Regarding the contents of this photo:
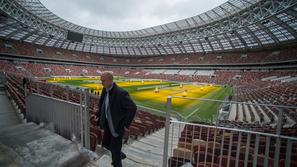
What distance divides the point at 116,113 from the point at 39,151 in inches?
89.2

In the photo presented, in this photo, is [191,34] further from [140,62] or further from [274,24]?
[140,62]

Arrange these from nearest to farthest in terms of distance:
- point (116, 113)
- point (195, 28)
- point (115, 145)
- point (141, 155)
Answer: point (116, 113) < point (115, 145) < point (141, 155) < point (195, 28)

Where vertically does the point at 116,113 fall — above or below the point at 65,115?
above

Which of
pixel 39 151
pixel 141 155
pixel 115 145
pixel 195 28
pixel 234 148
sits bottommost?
pixel 141 155

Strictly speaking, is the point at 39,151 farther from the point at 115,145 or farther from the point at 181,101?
the point at 181,101

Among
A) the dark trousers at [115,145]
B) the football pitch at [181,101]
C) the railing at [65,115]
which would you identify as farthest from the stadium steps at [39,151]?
the football pitch at [181,101]

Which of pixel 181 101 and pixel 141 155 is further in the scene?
pixel 181 101

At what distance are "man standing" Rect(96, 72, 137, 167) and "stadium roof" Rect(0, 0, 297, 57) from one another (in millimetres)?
25640

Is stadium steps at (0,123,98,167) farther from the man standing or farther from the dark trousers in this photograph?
the man standing

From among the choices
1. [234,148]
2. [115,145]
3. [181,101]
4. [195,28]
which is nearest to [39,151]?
[115,145]

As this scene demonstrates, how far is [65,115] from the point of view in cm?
441

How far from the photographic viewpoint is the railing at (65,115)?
12.9 feet

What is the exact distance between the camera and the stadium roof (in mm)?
25875

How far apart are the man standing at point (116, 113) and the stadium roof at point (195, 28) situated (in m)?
25.6
